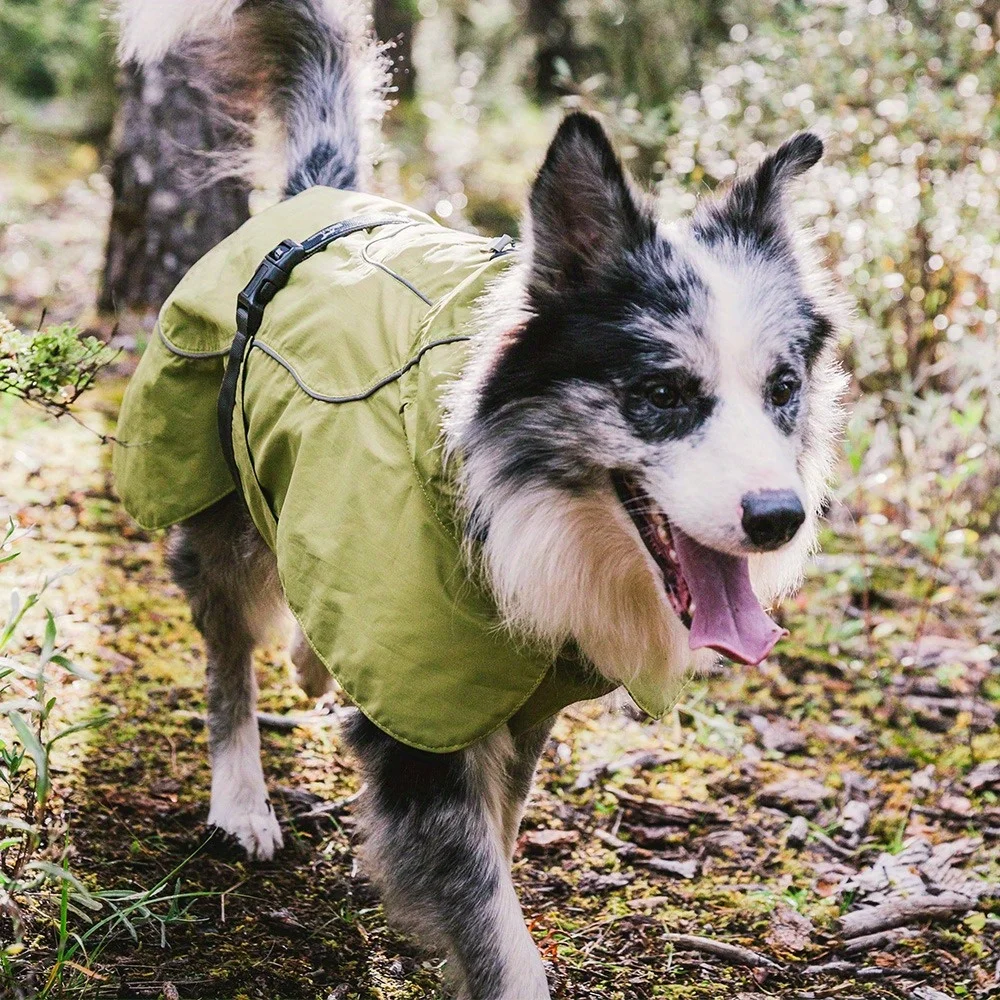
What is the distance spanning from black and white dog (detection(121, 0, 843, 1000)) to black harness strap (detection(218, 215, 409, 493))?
0.62 meters

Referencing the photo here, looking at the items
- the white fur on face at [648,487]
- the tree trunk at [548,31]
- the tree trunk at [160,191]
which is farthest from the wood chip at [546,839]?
the tree trunk at [548,31]

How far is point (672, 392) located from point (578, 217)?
1.35 feet

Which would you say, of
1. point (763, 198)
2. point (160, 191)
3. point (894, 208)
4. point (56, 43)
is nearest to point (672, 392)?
point (763, 198)

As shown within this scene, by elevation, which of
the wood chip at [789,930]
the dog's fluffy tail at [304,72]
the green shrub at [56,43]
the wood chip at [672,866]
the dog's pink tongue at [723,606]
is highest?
the green shrub at [56,43]

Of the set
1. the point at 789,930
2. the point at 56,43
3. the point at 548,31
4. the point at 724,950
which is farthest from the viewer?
the point at 548,31

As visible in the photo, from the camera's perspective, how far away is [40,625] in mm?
3625

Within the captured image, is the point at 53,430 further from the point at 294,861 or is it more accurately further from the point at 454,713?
the point at 454,713

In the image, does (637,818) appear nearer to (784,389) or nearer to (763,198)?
(784,389)

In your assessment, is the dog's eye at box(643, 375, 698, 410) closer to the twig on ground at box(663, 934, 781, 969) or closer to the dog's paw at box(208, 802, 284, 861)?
the twig on ground at box(663, 934, 781, 969)

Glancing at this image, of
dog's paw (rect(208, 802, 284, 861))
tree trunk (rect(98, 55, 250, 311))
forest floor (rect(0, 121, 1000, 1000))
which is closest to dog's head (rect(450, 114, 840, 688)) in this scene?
forest floor (rect(0, 121, 1000, 1000))

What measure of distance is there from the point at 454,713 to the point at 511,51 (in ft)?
42.0

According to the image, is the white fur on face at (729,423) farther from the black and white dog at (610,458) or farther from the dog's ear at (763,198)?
the dog's ear at (763,198)

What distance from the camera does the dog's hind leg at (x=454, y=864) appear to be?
2346mm

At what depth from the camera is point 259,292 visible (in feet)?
9.16
